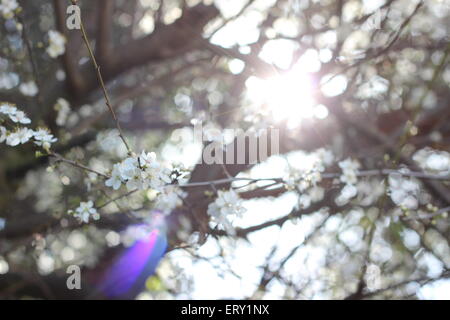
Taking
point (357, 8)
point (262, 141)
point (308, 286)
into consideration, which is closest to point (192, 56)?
point (357, 8)

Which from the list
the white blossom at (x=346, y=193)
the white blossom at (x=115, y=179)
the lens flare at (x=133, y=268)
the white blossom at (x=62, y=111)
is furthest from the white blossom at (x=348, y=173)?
the white blossom at (x=62, y=111)

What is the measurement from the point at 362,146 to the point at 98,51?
220 cm

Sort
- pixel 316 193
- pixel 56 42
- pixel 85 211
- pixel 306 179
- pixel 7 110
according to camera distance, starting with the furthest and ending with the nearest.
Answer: pixel 56 42 → pixel 316 193 → pixel 306 179 → pixel 85 211 → pixel 7 110

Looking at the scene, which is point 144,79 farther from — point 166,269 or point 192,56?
point 166,269

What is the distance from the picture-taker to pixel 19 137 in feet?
5.41

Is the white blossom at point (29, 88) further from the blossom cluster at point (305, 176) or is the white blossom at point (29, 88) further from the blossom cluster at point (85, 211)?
the blossom cluster at point (305, 176)

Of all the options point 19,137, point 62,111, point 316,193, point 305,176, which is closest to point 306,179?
point 305,176

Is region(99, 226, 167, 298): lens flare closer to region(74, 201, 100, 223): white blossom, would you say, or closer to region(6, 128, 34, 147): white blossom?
region(74, 201, 100, 223): white blossom

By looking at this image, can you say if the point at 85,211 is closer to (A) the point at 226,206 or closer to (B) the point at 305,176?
(A) the point at 226,206

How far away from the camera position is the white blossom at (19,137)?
161cm

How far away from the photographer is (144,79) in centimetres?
445

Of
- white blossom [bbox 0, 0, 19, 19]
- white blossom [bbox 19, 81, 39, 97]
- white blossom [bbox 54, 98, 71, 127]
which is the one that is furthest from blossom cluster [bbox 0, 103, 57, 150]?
white blossom [bbox 19, 81, 39, 97]

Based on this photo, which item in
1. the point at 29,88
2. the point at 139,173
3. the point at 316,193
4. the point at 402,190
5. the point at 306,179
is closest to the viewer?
the point at 139,173

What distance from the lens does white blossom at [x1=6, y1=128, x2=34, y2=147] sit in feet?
5.29
